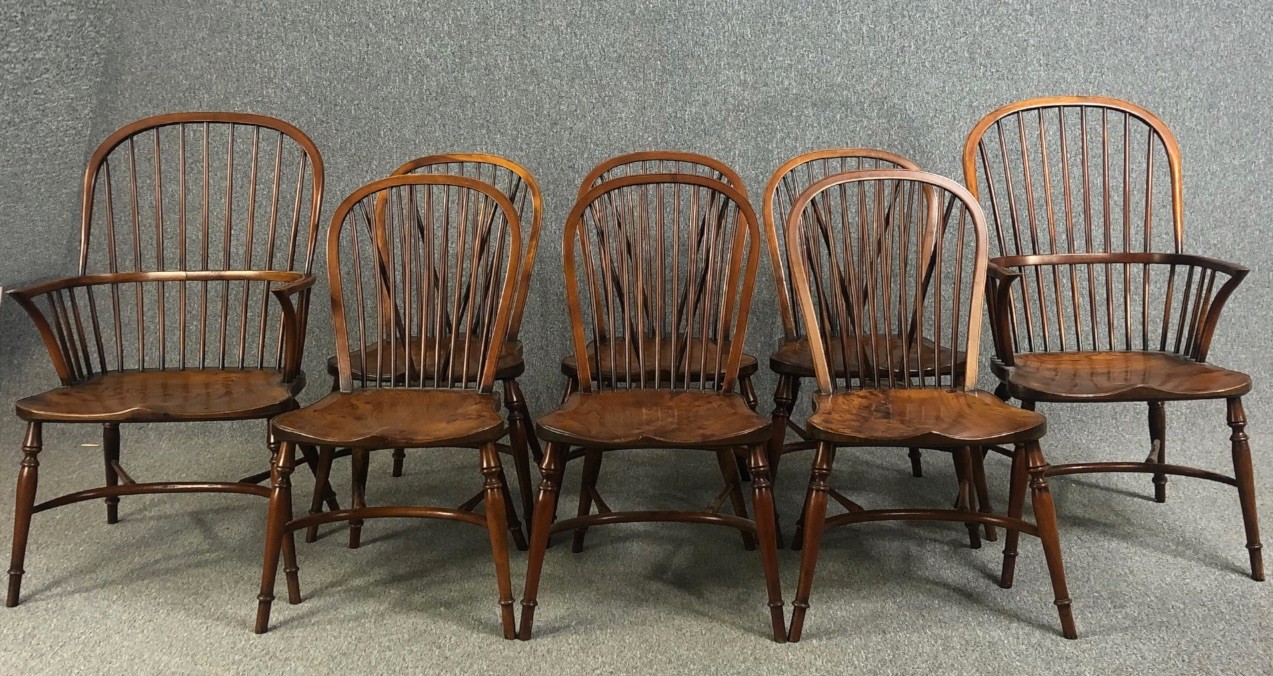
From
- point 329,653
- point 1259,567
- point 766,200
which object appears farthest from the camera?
point 766,200

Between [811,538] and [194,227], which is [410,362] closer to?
[811,538]

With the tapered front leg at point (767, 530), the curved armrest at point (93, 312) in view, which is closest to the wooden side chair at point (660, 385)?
the tapered front leg at point (767, 530)

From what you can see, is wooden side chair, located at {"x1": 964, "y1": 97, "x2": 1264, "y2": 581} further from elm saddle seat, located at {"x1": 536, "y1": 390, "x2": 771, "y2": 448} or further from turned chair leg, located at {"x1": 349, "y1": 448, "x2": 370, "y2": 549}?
turned chair leg, located at {"x1": 349, "y1": 448, "x2": 370, "y2": 549}

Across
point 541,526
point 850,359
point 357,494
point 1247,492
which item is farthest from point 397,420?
point 1247,492

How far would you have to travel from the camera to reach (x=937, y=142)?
2975mm

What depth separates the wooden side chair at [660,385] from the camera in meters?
1.78

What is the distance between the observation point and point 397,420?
1859mm

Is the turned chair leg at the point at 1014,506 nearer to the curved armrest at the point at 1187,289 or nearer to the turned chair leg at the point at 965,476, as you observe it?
the turned chair leg at the point at 965,476

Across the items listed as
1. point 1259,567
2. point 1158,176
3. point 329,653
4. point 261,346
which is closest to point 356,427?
point 329,653

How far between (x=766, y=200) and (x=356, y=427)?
3.45 ft

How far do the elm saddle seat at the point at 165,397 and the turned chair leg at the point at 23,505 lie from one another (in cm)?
5

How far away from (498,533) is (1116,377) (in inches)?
55.4

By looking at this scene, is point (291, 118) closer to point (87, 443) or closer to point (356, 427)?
point (87, 443)

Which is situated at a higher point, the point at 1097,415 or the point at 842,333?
the point at 842,333
